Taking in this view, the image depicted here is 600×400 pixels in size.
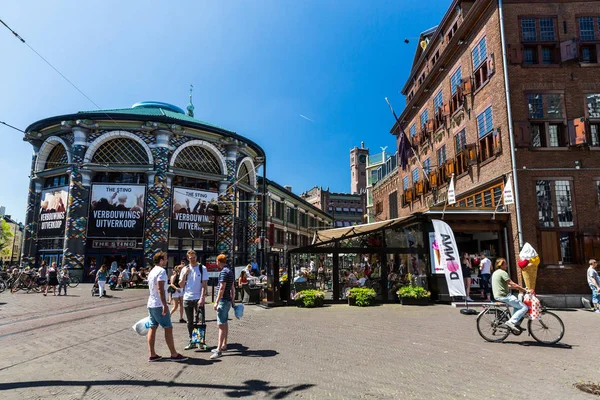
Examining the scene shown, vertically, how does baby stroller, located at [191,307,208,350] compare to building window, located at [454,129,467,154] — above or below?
below

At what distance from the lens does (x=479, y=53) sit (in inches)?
738

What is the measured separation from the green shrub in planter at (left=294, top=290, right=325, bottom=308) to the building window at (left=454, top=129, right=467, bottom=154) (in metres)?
11.1

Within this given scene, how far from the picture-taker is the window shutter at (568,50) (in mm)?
15961

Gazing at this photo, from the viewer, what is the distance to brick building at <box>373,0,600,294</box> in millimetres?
15391

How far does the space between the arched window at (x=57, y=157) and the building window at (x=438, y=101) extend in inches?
1156

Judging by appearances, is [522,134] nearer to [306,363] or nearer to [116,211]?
[306,363]

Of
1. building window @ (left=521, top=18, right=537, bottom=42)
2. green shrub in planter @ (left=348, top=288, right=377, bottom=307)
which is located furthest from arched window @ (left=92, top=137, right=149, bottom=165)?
building window @ (left=521, top=18, right=537, bottom=42)

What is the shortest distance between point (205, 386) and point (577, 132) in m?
16.9

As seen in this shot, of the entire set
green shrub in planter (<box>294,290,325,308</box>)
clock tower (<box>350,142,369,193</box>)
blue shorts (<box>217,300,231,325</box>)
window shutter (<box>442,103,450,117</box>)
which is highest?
clock tower (<box>350,142,369,193</box>)

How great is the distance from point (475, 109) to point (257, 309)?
14.2m

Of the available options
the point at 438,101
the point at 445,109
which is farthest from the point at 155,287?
the point at 438,101

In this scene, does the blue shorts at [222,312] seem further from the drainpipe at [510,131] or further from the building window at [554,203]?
the building window at [554,203]

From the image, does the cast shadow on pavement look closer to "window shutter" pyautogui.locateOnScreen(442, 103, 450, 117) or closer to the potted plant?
the potted plant

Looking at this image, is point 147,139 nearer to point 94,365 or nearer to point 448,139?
point 448,139
